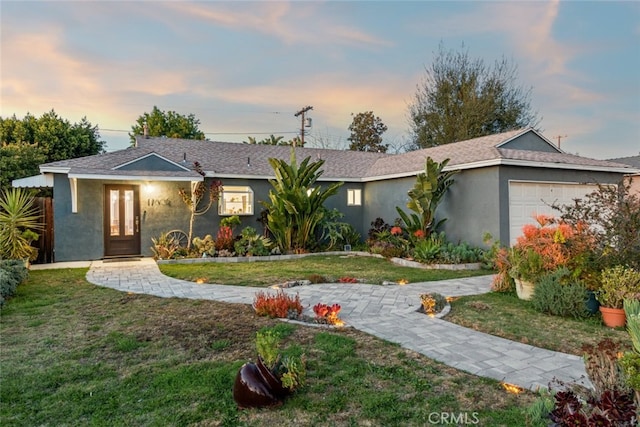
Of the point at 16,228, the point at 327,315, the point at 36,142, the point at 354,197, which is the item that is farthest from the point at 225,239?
the point at 36,142

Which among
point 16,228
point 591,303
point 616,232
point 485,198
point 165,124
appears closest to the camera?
point 591,303

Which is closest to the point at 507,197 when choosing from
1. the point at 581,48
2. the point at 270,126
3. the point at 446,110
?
the point at 581,48

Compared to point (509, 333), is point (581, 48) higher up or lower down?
higher up

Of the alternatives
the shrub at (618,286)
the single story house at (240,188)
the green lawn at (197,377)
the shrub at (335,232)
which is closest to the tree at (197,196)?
the single story house at (240,188)

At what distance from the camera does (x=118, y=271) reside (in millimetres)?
9328

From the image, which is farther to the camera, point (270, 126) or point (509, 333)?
point (270, 126)

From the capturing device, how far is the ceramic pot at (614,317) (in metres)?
4.92

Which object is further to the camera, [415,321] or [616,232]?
[616,232]

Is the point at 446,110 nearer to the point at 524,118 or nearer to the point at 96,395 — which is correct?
the point at 524,118

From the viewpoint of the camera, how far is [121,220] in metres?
11.7

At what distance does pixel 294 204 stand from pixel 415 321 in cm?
724

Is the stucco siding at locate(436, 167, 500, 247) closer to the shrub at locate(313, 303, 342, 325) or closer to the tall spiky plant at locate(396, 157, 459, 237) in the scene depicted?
the tall spiky plant at locate(396, 157, 459, 237)

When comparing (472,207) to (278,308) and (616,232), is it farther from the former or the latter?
(278,308)

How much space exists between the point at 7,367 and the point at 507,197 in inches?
427
